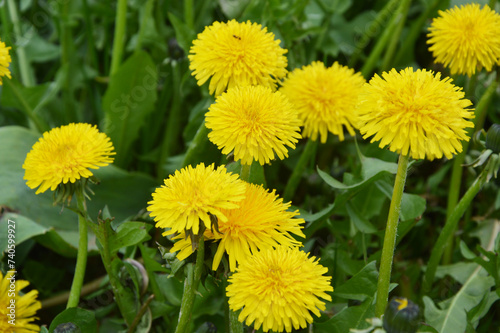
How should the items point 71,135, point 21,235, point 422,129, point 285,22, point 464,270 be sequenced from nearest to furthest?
point 422,129 < point 71,135 < point 21,235 < point 464,270 < point 285,22

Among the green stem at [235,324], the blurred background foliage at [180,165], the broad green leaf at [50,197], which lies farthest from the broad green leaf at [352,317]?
the broad green leaf at [50,197]

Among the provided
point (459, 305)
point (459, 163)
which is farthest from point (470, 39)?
point (459, 305)

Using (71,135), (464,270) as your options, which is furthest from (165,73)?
(464,270)

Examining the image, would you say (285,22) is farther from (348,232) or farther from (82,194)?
(82,194)

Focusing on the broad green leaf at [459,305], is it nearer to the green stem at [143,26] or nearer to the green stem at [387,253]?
the green stem at [387,253]

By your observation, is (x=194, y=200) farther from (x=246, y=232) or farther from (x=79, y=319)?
(x=79, y=319)

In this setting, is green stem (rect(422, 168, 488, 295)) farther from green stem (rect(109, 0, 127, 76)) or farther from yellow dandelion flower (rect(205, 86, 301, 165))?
green stem (rect(109, 0, 127, 76))
